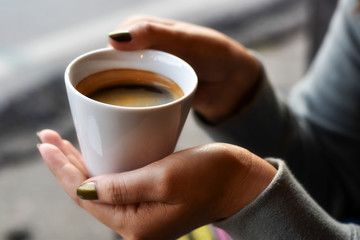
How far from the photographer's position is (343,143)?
91cm

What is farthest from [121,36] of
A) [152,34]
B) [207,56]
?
[207,56]

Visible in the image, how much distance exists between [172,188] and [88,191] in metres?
0.10

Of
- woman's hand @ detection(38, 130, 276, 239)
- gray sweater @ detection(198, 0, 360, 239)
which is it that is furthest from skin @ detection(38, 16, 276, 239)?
gray sweater @ detection(198, 0, 360, 239)

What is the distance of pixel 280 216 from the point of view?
1.72 ft

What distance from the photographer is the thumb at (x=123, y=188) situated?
46 centimetres

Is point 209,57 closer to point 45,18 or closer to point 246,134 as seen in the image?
point 246,134

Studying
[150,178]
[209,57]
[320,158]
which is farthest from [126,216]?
[320,158]

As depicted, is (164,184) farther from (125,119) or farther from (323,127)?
(323,127)

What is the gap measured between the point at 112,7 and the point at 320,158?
148 centimetres

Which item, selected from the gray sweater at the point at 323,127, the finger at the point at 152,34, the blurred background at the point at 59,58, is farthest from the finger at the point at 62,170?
the blurred background at the point at 59,58

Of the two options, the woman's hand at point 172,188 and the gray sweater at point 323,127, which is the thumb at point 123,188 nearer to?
the woman's hand at point 172,188

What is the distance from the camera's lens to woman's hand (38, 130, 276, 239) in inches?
18.4

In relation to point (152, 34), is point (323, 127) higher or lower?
lower

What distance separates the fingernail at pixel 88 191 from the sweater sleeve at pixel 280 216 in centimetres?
17
